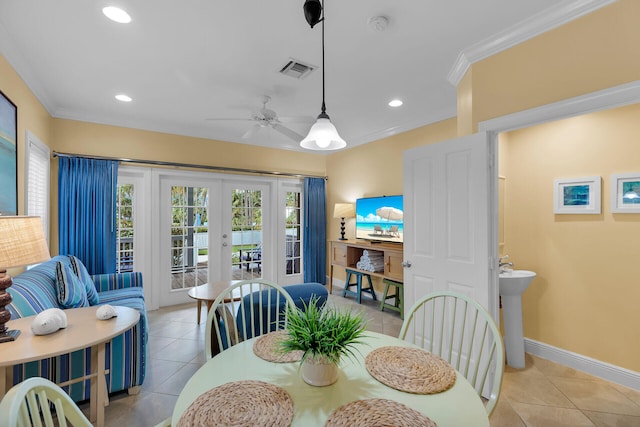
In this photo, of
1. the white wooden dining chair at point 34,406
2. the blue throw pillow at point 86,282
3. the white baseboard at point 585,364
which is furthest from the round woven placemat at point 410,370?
the blue throw pillow at point 86,282

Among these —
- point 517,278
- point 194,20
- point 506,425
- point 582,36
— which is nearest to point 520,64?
point 582,36

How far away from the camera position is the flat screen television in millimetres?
4137

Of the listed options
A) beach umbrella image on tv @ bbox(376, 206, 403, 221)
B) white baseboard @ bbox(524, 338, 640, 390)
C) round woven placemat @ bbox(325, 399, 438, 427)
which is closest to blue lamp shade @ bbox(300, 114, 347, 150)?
round woven placemat @ bbox(325, 399, 438, 427)

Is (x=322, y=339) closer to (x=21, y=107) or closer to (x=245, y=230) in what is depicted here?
(x=21, y=107)

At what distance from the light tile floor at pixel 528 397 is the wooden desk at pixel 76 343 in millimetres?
259

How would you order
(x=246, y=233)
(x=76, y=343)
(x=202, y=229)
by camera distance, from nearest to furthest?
1. (x=76, y=343)
2. (x=202, y=229)
3. (x=246, y=233)

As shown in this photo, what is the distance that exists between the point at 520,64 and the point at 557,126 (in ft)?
3.26

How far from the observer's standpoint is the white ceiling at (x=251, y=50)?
6.32 ft

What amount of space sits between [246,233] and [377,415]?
4.40 m

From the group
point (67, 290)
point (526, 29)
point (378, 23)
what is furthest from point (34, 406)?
point (526, 29)

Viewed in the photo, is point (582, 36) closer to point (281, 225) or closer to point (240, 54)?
point (240, 54)

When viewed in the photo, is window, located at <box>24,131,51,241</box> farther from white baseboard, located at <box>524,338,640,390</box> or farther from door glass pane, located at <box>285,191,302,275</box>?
white baseboard, located at <box>524,338,640,390</box>

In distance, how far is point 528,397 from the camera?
219cm

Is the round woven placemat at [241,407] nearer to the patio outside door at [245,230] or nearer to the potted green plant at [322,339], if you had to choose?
the potted green plant at [322,339]
